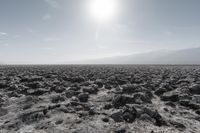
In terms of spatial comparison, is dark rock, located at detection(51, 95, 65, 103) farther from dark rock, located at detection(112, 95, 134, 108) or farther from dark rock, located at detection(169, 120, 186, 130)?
dark rock, located at detection(169, 120, 186, 130)

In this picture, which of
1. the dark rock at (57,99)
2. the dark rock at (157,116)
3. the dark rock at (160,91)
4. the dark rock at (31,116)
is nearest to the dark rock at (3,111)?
the dark rock at (31,116)

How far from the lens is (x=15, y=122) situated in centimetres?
606

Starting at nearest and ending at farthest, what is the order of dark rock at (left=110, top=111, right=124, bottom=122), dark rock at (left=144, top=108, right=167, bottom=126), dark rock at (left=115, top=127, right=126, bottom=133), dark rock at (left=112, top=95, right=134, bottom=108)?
dark rock at (left=115, top=127, right=126, bottom=133)
dark rock at (left=144, top=108, right=167, bottom=126)
dark rock at (left=110, top=111, right=124, bottom=122)
dark rock at (left=112, top=95, right=134, bottom=108)

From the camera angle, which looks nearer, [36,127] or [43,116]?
[36,127]

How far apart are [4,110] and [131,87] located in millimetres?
6365

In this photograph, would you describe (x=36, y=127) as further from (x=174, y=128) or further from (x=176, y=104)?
(x=176, y=104)

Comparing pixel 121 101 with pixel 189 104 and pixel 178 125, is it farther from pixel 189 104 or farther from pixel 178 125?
pixel 189 104

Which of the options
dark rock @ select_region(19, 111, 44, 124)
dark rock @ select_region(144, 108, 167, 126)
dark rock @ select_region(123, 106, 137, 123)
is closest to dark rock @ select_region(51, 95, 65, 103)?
dark rock @ select_region(19, 111, 44, 124)

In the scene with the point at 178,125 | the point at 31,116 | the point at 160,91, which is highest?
the point at 160,91

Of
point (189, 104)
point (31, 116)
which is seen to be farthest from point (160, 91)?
point (31, 116)

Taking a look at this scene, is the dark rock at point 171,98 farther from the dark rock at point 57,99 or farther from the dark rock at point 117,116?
the dark rock at point 57,99

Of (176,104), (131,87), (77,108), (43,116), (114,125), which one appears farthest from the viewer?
(131,87)

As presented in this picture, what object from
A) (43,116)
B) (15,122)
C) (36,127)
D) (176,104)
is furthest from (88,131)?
(176,104)

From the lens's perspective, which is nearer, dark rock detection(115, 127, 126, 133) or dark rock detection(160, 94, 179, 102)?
dark rock detection(115, 127, 126, 133)
